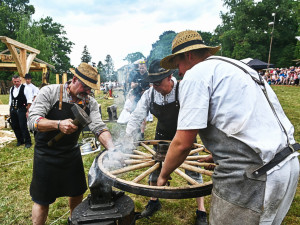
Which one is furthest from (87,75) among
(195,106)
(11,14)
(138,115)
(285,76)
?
(11,14)

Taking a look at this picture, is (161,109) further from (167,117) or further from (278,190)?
(278,190)

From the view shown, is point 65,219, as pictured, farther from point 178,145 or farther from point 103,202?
point 178,145

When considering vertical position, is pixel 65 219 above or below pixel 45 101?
below

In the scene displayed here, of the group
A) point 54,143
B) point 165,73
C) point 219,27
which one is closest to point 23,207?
point 54,143

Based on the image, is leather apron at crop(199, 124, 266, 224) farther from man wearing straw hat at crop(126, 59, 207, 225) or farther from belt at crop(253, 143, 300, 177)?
man wearing straw hat at crop(126, 59, 207, 225)

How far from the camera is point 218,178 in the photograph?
130 centimetres

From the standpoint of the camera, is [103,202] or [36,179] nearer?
[103,202]

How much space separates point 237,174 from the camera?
120 cm

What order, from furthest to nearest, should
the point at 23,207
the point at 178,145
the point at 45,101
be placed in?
1. the point at 23,207
2. the point at 45,101
3. the point at 178,145

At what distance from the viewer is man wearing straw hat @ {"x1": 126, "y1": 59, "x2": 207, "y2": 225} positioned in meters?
2.55

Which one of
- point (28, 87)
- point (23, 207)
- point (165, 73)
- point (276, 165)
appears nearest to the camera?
point (276, 165)

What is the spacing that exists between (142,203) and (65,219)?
3.76 ft

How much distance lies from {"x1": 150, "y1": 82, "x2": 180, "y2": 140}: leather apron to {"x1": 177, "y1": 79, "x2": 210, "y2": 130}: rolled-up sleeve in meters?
1.42

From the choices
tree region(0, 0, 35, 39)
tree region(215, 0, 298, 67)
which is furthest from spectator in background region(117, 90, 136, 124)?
tree region(215, 0, 298, 67)
